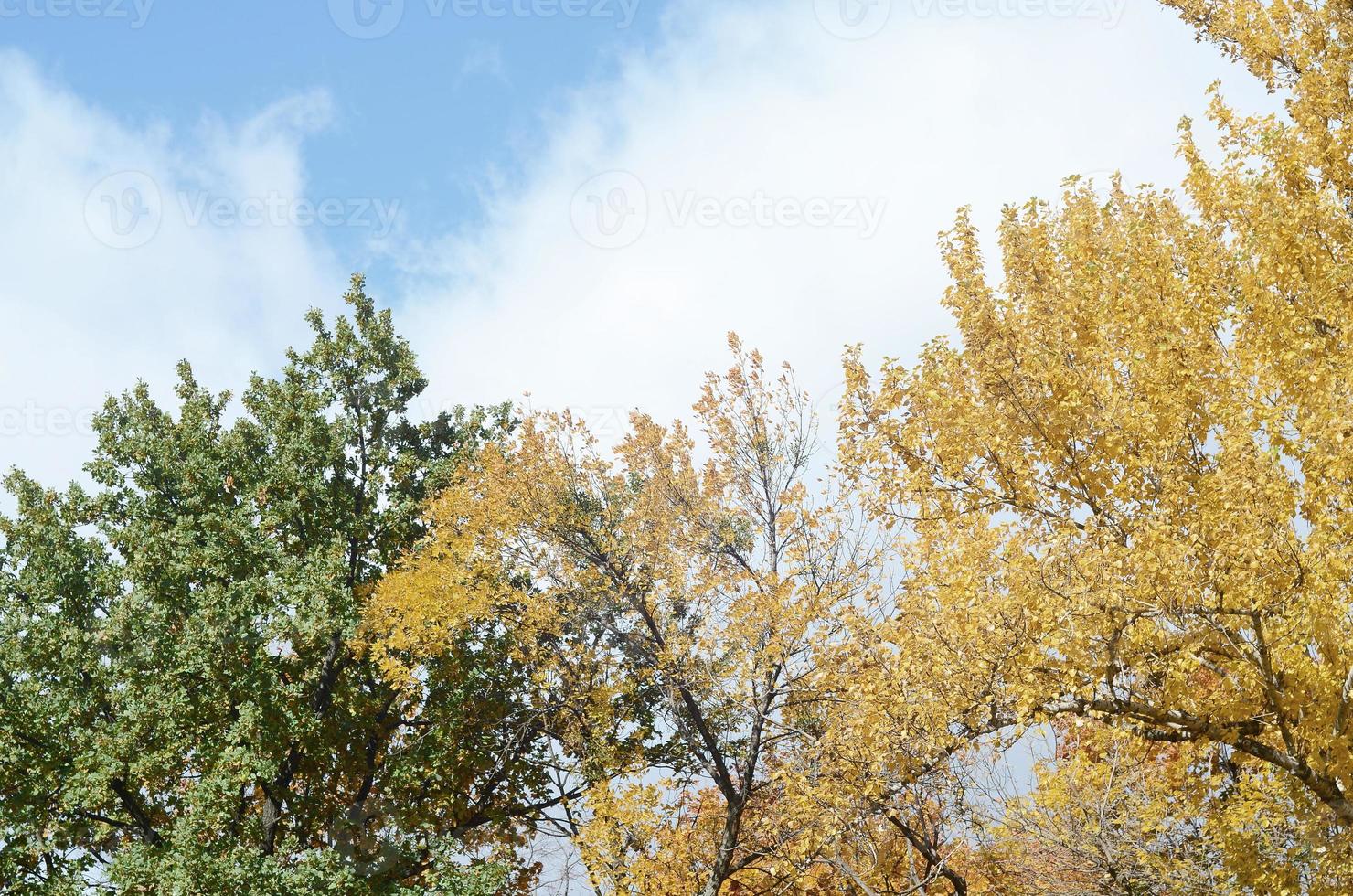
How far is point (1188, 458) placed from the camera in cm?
886

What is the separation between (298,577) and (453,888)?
17.6 ft

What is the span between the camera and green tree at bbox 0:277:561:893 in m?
14.6

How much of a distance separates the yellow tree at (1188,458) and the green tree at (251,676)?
9561 mm

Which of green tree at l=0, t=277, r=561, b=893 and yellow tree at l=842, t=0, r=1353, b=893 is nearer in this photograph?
yellow tree at l=842, t=0, r=1353, b=893

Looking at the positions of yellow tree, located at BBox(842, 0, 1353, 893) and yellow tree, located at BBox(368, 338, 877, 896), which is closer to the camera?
yellow tree, located at BBox(842, 0, 1353, 893)

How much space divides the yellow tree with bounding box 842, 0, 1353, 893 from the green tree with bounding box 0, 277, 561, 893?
31.4 ft

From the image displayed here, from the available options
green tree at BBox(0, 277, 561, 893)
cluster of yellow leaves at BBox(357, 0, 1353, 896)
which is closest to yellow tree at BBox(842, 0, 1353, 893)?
cluster of yellow leaves at BBox(357, 0, 1353, 896)

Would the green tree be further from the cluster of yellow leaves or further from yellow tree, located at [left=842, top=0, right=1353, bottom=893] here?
yellow tree, located at [left=842, top=0, right=1353, bottom=893]

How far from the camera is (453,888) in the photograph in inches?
591

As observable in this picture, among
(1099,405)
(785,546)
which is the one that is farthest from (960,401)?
(785,546)

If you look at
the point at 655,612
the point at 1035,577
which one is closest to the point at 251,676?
the point at 655,612

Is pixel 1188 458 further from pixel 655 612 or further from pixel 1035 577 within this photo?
pixel 655 612

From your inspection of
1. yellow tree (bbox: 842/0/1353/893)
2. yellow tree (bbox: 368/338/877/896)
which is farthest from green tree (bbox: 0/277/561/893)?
yellow tree (bbox: 842/0/1353/893)

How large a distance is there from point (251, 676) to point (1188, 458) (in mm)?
13257
